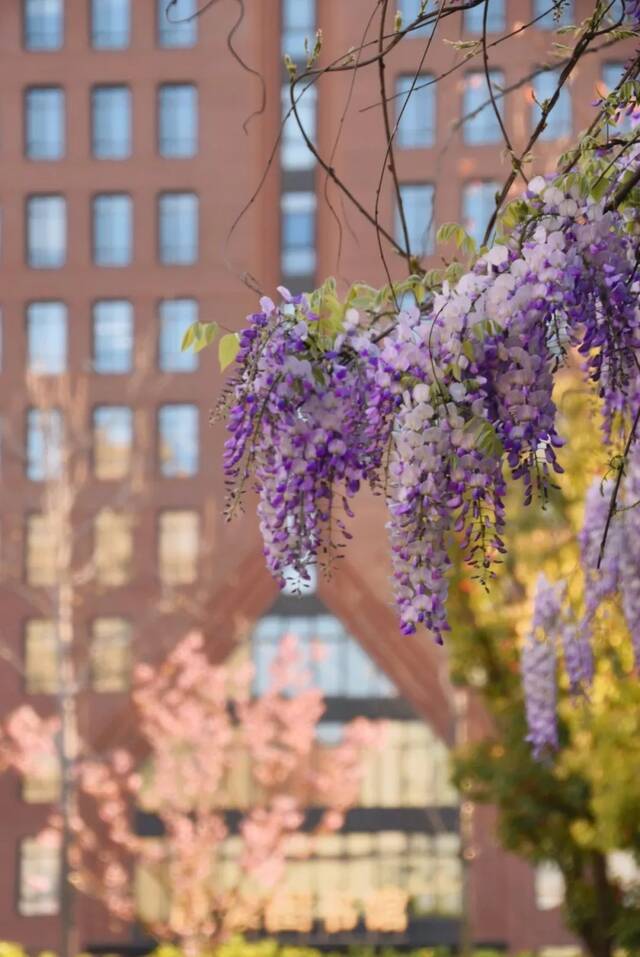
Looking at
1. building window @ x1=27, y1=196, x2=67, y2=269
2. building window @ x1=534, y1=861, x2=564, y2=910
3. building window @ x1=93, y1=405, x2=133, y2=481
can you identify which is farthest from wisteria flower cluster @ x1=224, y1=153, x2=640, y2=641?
building window @ x1=27, y1=196, x2=67, y2=269

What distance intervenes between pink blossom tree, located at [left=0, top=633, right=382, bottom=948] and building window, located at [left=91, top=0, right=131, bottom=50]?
10.2m

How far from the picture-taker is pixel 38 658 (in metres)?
29.7

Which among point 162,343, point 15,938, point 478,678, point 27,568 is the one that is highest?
point 162,343

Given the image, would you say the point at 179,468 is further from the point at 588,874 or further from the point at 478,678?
the point at 588,874

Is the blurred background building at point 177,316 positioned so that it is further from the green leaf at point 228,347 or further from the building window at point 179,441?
the green leaf at point 228,347

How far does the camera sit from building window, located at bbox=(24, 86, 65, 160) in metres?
30.1

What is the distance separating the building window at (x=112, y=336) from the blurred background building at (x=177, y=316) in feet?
0.12

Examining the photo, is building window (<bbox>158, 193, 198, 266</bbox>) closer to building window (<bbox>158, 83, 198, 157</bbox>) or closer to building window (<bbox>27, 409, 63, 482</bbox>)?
building window (<bbox>158, 83, 198, 157</bbox>)

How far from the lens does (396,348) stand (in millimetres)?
3676

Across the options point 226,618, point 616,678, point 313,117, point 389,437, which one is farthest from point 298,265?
point 389,437

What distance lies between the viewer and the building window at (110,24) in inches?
1183

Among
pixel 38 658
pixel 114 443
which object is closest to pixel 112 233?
pixel 114 443

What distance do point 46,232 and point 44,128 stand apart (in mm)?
1741

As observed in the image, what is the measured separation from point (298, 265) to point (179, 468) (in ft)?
13.5
